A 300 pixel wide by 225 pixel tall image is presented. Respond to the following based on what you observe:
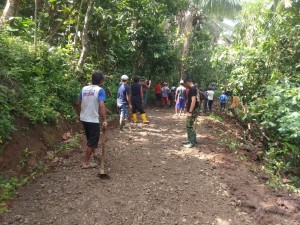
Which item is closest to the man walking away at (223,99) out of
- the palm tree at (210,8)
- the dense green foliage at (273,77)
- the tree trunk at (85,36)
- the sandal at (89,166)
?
the palm tree at (210,8)

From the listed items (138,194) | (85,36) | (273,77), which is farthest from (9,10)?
(273,77)

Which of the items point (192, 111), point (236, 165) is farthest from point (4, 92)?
point (236, 165)

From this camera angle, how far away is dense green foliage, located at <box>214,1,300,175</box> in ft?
26.1

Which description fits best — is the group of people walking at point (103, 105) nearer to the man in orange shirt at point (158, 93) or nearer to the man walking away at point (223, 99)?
the man in orange shirt at point (158, 93)

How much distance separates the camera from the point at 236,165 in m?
7.06

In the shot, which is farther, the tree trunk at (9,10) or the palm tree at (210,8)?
the palm tree at (210,8)

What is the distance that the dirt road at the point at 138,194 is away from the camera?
4.45 meters

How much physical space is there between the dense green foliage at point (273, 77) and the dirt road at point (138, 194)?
1919 mm

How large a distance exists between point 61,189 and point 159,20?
12737 millimetres

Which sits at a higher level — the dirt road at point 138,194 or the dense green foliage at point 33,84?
the dense green foliage at point 33,84

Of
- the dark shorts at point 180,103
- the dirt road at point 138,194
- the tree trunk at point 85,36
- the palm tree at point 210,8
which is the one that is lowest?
the dirt road at point 138,194

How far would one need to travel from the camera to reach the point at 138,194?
520 cm

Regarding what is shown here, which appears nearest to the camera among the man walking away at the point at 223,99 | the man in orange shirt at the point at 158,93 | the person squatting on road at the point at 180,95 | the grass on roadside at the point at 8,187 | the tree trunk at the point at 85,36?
the grass on roadside at the point at 8,187

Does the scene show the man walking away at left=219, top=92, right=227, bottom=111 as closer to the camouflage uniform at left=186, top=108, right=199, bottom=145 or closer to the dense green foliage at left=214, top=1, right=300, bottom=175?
the dense green foliage at left=214, top=1, right=300, bottom=175
